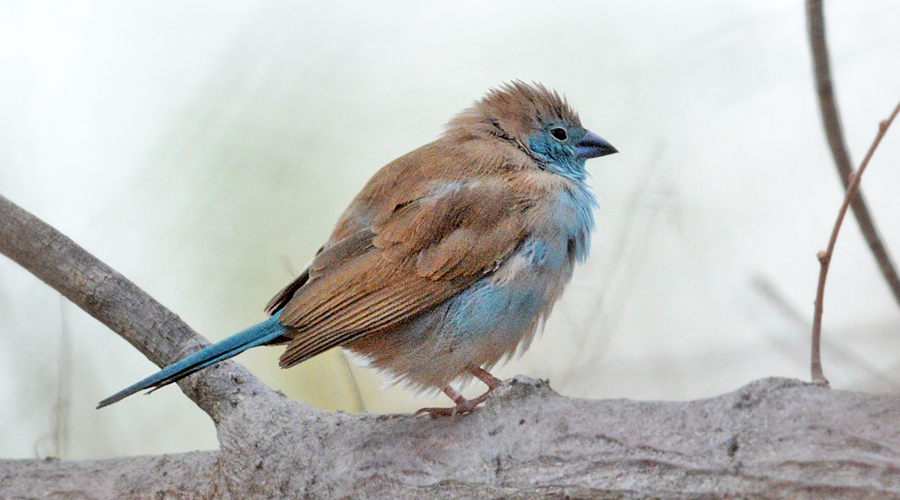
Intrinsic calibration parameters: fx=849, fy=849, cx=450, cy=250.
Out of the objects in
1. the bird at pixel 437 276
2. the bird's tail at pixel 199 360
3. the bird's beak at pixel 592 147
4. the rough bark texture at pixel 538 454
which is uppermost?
the bird's beak at pixel 592 147

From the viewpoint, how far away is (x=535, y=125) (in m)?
3.16

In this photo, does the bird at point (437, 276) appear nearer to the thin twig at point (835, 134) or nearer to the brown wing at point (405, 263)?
the brown wing at point (405, 263)

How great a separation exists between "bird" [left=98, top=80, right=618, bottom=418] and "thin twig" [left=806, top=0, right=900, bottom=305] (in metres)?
0.79

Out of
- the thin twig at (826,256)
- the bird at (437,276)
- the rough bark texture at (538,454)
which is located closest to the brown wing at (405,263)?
the bird at (437,276)

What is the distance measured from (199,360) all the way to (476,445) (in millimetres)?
797

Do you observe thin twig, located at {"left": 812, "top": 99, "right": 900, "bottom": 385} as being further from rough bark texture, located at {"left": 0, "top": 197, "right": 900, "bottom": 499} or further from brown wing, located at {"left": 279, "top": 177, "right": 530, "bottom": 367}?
brown wing, located at {"left": 279, "top": 177, "right": 530, "bottom": 367}

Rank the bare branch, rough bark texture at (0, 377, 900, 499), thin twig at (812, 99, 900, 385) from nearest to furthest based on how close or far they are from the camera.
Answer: rough bark texture at (0, 377, 900, 499) < thin twig at (812, 99, 900, 385) < the bare branch

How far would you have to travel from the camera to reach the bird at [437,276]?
97.0 inches

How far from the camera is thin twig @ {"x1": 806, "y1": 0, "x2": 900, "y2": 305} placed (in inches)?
98.3

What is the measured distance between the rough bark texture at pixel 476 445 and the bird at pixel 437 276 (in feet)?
0.75

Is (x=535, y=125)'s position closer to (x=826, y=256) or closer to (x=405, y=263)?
(x=405, y=263)

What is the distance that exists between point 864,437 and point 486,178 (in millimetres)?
1418

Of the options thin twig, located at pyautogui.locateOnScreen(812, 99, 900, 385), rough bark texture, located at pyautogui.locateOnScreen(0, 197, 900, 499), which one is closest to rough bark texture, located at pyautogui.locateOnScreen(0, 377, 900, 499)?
rough bark texture, located at pyautogui.locateOnScreen(0, 197, 900, 499)

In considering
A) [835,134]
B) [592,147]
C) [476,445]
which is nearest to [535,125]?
[592,147]
